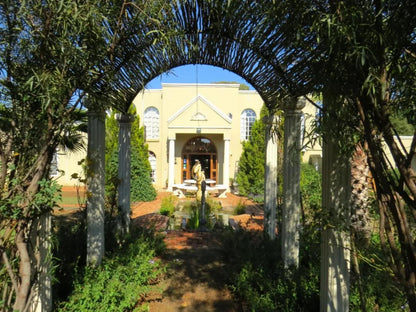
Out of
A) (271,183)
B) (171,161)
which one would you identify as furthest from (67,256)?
(171,161)

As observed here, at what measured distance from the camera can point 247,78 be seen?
464cm

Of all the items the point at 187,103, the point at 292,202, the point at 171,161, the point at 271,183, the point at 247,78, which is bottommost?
the point at 292,202

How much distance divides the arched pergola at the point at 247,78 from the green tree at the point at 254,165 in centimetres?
1033

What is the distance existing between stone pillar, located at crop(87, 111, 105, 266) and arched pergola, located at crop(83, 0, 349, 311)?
1 cm

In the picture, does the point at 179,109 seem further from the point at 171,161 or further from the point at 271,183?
the point at 271,183

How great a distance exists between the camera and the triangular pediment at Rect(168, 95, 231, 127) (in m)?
16.6

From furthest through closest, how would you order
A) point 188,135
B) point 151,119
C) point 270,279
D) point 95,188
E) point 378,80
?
point 151,119, point 188,135, point 95,188, point 270,279, point 378,80

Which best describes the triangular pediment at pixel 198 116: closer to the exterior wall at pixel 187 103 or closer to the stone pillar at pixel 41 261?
the exterior wall at pixel 187 103

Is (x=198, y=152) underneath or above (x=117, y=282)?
above

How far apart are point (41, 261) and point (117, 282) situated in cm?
102

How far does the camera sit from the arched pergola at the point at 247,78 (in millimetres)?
2620

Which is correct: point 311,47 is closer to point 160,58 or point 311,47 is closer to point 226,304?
point 160,58

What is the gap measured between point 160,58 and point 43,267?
304 cm

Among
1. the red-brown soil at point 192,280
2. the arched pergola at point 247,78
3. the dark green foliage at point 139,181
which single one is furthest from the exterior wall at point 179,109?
the arched pergola at point 247,78
